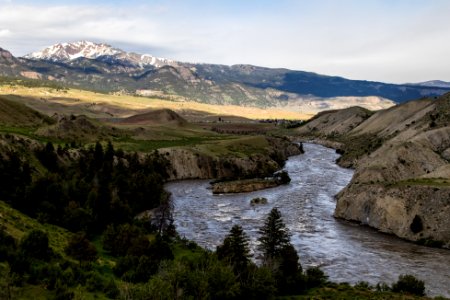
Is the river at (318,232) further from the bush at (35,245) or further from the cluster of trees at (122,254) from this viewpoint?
the bush at (35,245)

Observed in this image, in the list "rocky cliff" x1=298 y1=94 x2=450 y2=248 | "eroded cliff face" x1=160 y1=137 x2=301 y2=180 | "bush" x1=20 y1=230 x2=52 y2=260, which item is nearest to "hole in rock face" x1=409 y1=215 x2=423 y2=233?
"rocky cliff" x1=298 y1=94 x2=450 y2=248

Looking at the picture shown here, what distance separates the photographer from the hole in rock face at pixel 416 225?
6881cm

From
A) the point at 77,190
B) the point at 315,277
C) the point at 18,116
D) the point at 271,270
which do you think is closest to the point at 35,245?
the point at 271,270

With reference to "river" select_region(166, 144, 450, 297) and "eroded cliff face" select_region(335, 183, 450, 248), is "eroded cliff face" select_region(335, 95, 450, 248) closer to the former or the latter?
"eroded cliff face" select_region(335, 183, 450, 248)

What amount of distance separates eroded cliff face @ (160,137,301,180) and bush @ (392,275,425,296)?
7763cm

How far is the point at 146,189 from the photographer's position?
91500 mm

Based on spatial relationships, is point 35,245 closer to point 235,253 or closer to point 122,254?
point 122,254

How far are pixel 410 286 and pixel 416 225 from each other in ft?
75.6

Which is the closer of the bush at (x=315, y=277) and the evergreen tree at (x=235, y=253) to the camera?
the evergreen tree at (x=235, y=253)

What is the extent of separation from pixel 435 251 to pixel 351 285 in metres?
18.5

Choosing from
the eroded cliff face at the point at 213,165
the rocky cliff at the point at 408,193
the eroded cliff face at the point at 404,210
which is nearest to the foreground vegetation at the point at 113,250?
the eroded cliff face at the point at 404,210

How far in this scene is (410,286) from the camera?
48.2 m

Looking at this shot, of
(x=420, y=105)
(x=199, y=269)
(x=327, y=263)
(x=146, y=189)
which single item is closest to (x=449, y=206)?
(x=327, y=263)

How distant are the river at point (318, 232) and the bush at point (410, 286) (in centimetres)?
213
